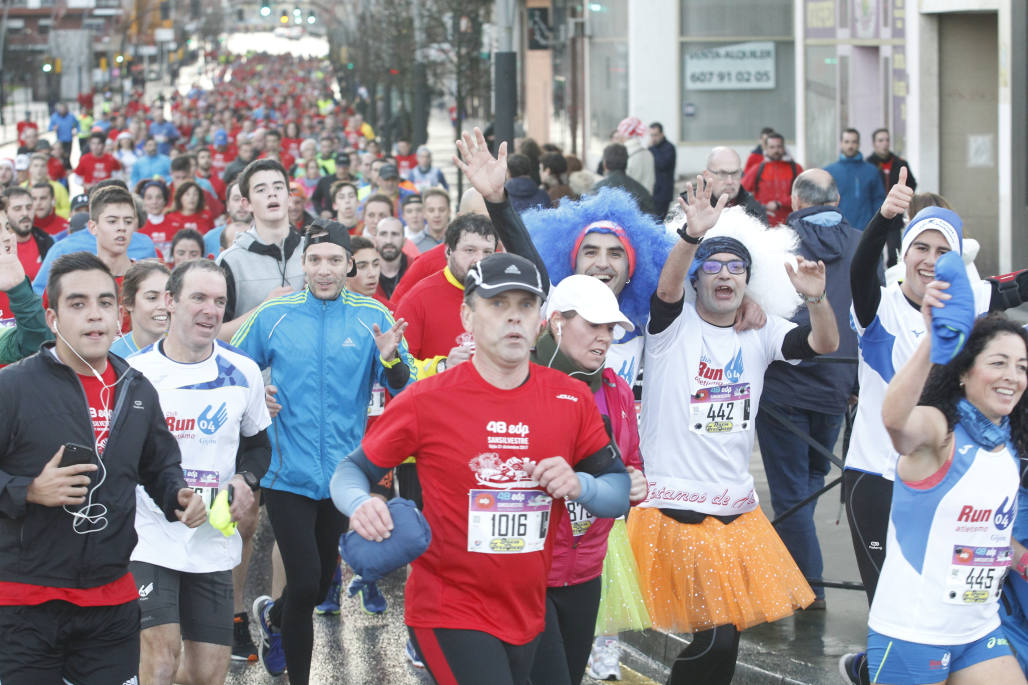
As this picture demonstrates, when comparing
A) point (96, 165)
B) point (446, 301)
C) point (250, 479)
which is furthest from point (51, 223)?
point (96, 165)

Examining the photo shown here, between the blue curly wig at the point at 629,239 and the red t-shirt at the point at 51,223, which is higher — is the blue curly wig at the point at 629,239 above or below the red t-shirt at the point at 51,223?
below

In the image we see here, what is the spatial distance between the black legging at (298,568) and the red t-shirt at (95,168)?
2025 centimetres

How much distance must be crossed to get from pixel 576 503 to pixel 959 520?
119cm

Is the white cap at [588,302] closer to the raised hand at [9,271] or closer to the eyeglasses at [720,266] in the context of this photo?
the eyeglasses at [720,266]

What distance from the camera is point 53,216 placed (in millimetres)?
14648

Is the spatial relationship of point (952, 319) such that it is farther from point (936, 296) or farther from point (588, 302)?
point (588, 302)

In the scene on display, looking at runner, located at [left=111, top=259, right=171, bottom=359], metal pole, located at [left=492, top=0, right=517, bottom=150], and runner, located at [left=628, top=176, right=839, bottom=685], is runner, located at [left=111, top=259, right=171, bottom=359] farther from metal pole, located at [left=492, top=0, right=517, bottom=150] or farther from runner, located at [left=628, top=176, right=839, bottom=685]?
metal pole, located at [left=492, top=0, right=517, bottom=150]

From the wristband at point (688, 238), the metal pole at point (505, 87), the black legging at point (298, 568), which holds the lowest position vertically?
the black legging at point (298, 568)

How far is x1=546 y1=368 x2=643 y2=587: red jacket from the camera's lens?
5.16 m

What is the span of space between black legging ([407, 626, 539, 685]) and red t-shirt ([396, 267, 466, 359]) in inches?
113

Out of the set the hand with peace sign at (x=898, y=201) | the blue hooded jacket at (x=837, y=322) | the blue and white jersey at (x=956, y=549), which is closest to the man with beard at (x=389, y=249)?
the blue hooded jacket at (x=837, y=322)

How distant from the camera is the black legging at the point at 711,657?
5.88 m

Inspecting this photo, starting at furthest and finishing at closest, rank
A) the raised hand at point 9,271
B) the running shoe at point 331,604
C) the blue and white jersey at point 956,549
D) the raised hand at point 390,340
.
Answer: the running shoe at point 331,604 < the raised hand at point 390,340 < the raised hand at point 9,271 < the blue and white jersey at point 956,549

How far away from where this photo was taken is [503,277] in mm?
4477
